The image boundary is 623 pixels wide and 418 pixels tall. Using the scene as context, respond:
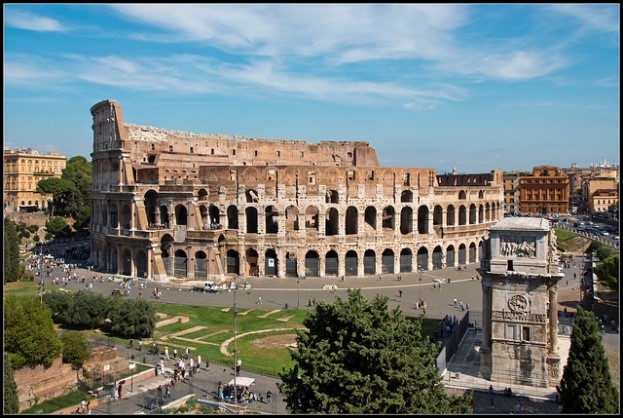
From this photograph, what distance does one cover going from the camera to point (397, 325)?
17891 mm

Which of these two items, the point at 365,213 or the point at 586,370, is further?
the point at 365,213

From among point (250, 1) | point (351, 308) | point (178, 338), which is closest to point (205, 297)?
point (178, 338)

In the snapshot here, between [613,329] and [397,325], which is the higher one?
[397,325]

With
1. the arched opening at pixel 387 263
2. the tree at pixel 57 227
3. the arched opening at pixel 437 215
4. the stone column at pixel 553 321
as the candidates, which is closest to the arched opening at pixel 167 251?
the arched opening at pixel 387 263

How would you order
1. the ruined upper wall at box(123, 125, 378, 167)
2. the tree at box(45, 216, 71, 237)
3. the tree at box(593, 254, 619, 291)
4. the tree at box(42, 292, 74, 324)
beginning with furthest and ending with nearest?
the tree at box(45, 216, 71, 237) < the ruined upper wall at box(123, 125, 378, 167) < the tree at box(593, 254, 619, 291) < the tree at box(42, 292, 74, 324)

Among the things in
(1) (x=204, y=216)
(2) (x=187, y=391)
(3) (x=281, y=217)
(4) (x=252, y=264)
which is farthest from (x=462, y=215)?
(2) (x=187, y=391)

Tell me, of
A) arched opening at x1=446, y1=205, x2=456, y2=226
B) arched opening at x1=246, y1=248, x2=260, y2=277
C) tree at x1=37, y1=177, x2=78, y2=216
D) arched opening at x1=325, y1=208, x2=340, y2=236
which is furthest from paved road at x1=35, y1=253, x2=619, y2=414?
tree at x1=37, y1=177, x2=78, y2=216

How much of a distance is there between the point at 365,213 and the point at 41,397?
126ft

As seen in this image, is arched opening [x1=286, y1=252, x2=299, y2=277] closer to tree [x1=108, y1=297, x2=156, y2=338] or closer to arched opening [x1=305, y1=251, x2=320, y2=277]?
arched opening [x1=305, y1=251, x2=320, y2=277]

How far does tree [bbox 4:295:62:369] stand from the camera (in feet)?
79.5

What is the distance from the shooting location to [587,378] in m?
19.5

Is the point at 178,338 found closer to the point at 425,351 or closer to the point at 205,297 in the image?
the point at 205,297

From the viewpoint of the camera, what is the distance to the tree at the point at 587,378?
62.9 feet

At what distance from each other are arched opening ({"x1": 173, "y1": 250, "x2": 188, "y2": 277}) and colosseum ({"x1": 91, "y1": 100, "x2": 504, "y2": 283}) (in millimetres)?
92
